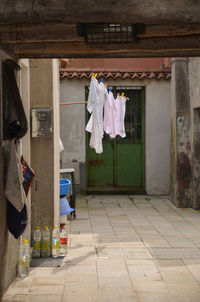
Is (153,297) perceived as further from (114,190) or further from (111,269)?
(114,190)

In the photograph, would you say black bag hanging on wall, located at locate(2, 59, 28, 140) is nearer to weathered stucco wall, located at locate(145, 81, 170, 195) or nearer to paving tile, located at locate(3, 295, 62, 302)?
paving tile, located at locate(3, 295, 62, 302)

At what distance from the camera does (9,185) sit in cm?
479

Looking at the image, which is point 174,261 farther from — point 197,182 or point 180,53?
point 197,182

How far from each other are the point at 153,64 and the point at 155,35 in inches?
382

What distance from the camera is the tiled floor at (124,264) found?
17.7 ft

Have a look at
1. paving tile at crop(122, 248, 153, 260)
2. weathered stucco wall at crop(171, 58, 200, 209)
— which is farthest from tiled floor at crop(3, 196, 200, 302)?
weathered stucco wall at crop(171, 58, 200, 209)

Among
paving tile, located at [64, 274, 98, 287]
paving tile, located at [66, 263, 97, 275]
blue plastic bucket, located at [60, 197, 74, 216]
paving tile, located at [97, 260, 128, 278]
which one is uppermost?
blue plastic bucket, located at [60, 197, 74, 216]

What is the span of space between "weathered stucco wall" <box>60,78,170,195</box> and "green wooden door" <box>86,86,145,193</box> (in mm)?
231

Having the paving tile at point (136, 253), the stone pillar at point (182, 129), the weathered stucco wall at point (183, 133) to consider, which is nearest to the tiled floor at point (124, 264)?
the paving tile at point (136, 253)

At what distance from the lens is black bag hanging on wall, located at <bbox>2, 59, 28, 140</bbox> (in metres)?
4.93

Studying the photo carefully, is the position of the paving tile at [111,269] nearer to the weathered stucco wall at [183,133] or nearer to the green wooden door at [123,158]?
the weathered stucco wall at [183,133]

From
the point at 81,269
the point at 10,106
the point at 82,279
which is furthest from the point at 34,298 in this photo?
the point at 10,106

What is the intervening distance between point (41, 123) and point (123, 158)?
23.3ft

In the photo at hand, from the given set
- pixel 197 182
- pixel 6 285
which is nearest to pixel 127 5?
pixel 6 285
